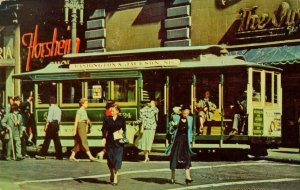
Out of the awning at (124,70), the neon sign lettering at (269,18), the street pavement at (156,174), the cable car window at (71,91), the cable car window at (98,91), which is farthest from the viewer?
the neon sign lettering at (269,18)

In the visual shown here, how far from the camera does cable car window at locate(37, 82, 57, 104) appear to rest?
19.5 metres

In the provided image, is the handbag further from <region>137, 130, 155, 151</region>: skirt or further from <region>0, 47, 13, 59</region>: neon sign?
<region>0, 47, 13, 59</region>: neon sign

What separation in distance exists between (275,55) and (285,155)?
4222mm

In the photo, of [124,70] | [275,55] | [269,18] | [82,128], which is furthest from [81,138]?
[269,18]

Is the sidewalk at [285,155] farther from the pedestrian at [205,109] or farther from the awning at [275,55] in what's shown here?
the awning at [275,55]

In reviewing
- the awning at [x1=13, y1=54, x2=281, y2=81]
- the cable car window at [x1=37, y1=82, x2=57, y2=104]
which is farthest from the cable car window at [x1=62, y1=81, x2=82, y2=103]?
the cable car window at [x1=37, y1=82, x2=57, y2=104]

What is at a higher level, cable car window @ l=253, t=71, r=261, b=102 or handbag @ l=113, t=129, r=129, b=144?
cable car window @ l=253, t=71, r=261, b=102

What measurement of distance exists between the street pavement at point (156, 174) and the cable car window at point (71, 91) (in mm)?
1990

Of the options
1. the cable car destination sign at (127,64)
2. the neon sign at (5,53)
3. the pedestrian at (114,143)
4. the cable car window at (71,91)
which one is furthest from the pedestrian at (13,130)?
the neon sign at (5,53)

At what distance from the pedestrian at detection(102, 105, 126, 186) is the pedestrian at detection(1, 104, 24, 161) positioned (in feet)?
18.8

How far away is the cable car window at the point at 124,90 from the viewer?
1814 centimetres

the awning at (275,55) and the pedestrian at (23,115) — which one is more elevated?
the awning at (275,55)

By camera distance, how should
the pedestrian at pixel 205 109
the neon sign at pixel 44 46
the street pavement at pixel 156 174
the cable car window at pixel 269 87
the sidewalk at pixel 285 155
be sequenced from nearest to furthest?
the street pavement at pixel 156 174, the sidewalk at pixel 285 155, the pedestrian at pixel 205 109, the cable car window at pixel 269 87, the neon sign at pixel 44 46

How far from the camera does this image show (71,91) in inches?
762
